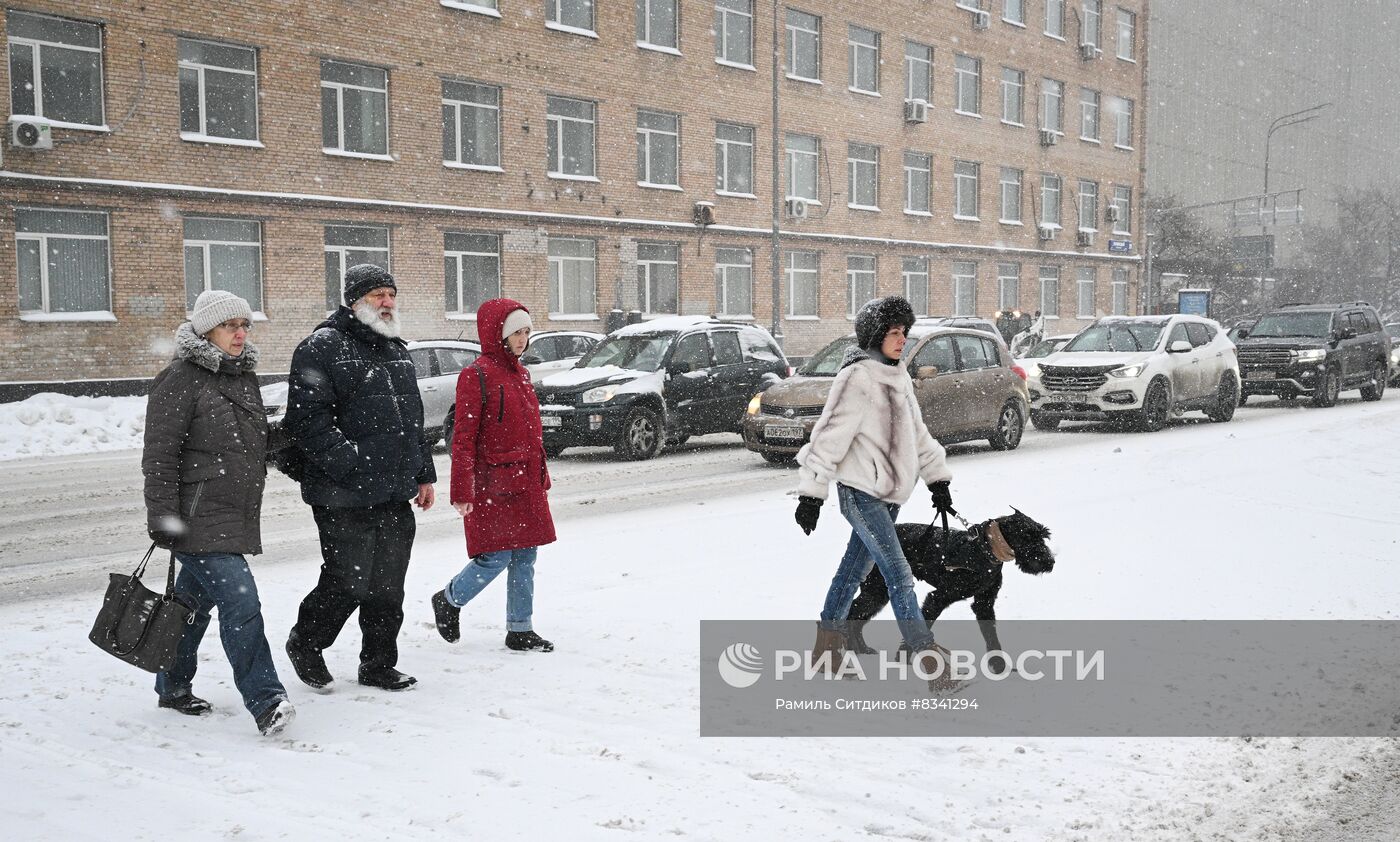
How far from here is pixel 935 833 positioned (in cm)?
385

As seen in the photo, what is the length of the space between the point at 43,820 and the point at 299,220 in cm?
2302

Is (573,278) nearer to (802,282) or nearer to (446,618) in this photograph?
(802,282)

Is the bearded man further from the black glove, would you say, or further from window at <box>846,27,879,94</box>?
window at <box>846,27,879,94</box>

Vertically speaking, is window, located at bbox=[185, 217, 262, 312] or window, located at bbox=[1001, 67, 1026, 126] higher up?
window, located at bbox=[1001, 67, 1026, 126]

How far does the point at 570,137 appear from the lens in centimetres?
3025

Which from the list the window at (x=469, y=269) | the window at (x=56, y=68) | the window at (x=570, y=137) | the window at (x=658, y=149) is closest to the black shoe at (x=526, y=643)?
the window at (x=56, y=68)

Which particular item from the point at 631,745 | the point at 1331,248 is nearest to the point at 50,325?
the point at 631,745

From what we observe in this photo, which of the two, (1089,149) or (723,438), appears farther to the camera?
(1089,149)

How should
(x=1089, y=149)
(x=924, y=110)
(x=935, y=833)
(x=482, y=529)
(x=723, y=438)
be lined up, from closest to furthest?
(x=935, y=833) → (x=482, y=529) → (x=723, y=438) → (x=924, y=110) → (x=1089, y=149)

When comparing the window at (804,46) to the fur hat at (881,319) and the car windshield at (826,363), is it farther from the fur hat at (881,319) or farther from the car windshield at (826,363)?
the fur hat at (881,319)

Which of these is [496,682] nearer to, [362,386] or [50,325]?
[362,386]

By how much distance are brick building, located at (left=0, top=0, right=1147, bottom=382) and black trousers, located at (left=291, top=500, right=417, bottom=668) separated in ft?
64.7

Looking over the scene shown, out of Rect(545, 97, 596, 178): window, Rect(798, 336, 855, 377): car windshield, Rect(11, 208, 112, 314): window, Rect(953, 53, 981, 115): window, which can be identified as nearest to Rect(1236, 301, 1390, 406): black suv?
Rect(798, 336, 855, 377): car windshield

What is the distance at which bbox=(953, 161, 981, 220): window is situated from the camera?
137 feet
